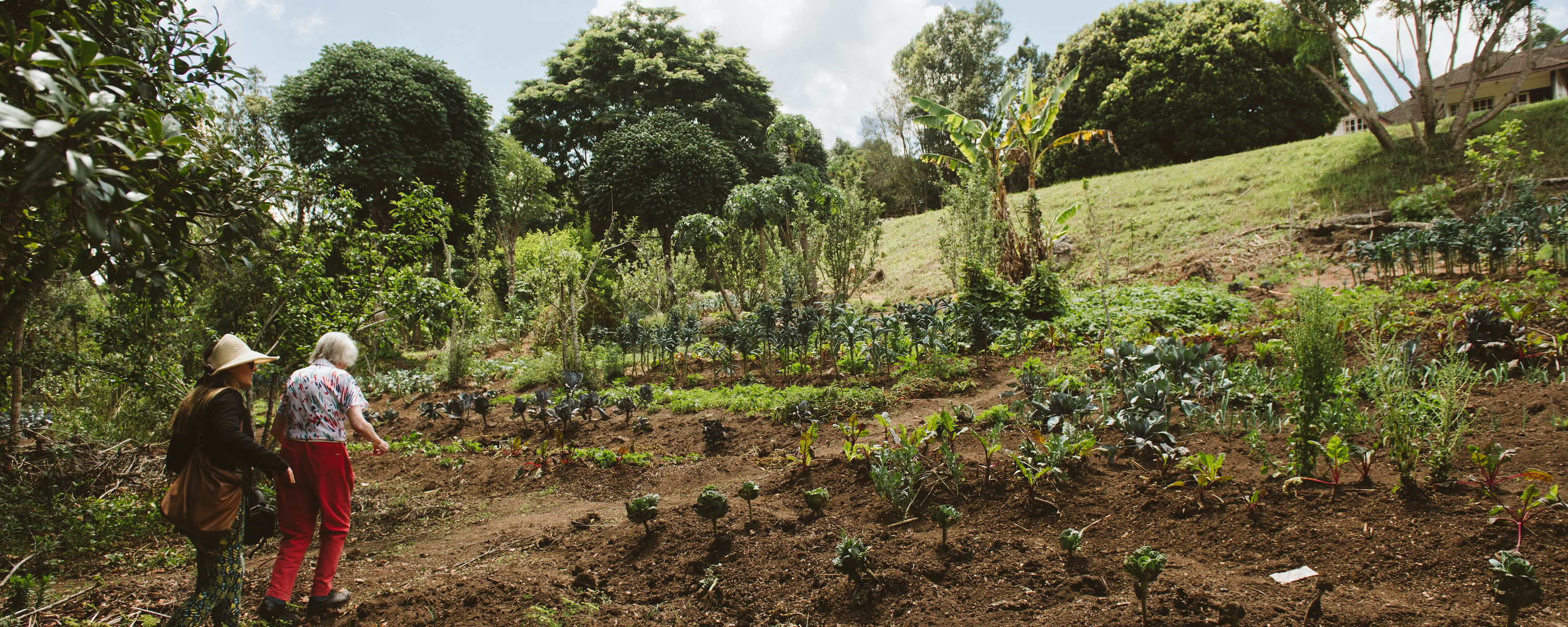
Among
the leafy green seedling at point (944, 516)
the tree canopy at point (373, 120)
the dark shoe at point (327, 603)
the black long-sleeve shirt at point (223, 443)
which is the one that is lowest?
the dark shoe at point (327, 603)

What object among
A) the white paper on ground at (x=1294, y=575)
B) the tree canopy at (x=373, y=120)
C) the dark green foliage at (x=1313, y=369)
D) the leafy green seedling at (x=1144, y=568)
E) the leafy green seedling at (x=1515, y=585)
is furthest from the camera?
the tree canopy at (x=373, y=120)

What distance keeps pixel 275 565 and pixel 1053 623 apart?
342cm

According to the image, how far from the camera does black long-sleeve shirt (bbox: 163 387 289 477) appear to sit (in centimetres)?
276

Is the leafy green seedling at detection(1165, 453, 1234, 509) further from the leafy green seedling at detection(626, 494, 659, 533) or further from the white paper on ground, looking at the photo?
the leafy green seedling at detection(626, 494, 659, 533)

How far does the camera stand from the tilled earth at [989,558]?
90.1 inches

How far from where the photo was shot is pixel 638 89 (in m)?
24.3

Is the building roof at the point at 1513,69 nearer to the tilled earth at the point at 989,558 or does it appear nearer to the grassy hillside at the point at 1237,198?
the grassy hillside at the point at 1237,198

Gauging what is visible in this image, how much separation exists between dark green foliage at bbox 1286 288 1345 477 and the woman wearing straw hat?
4470 millimetres

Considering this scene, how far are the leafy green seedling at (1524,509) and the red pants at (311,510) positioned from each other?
4716mm

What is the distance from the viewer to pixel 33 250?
2.82 meters

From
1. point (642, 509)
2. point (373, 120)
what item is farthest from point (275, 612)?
point (373, 120)

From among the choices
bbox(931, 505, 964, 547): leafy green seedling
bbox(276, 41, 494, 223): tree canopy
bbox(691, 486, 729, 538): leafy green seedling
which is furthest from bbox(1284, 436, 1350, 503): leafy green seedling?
bbox(276, 41, 494, 223): tree canopy

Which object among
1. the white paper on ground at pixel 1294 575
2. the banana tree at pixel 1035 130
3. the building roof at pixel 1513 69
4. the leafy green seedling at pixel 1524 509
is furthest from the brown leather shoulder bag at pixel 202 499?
the building roof at pixel 1513 69

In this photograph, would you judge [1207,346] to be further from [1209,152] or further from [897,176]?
[897,176]
